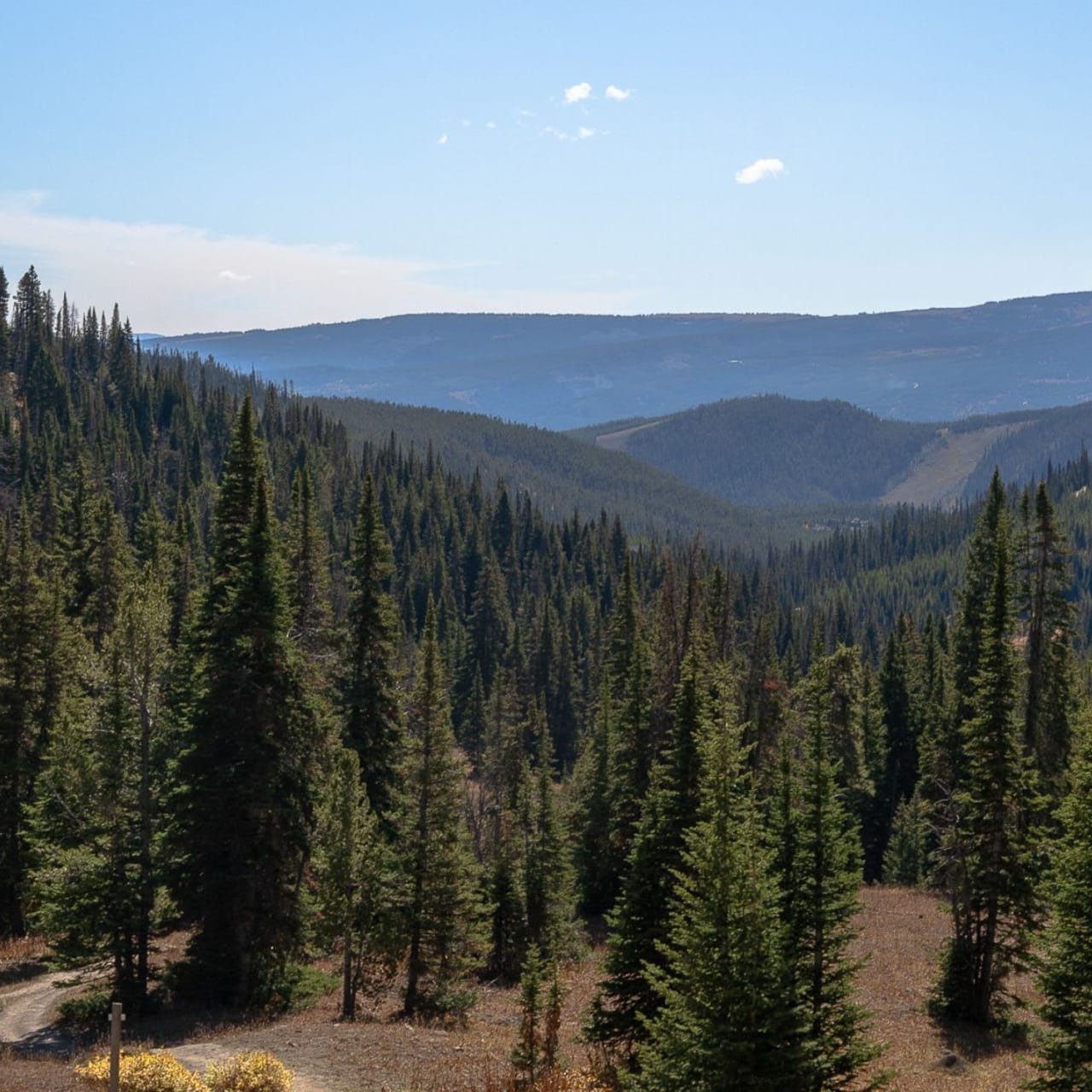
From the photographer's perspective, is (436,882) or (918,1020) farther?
(436,882)

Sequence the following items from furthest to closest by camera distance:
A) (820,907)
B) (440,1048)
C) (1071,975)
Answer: (440,1048), (820,907), (1071,975)

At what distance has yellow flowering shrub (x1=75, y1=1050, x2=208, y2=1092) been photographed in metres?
23.4

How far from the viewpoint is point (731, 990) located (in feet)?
72.6

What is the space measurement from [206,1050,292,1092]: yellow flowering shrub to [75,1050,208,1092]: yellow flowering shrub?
288 mm

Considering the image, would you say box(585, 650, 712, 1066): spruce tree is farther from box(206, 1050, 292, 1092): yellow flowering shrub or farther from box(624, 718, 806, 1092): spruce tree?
box(206, 1050, 292, 1092): yellow flowering shrub

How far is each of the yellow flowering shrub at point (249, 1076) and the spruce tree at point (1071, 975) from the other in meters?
14.6

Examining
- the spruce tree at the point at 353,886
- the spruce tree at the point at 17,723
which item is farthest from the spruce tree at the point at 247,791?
the spruce tree at the point at 17,723

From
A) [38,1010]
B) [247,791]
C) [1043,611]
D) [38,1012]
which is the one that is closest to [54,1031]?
[38,1012]

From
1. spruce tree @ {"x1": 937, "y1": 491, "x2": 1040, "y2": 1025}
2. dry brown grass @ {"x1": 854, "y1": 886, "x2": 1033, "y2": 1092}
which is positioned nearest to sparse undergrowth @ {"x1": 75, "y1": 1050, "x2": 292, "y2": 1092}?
dry brown grass @ {"x1": 854, "y1": 886, "x2": 1033, "y2": 1092}

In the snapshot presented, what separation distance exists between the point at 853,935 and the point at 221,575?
862 inches

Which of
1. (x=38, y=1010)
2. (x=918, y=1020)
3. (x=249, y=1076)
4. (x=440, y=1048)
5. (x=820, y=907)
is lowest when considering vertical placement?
(x=918, y=1020)

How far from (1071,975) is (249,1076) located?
53.5 feet

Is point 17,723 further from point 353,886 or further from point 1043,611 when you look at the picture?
point 1043,611

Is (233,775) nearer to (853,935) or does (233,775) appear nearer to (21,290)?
Result: (853,935)
